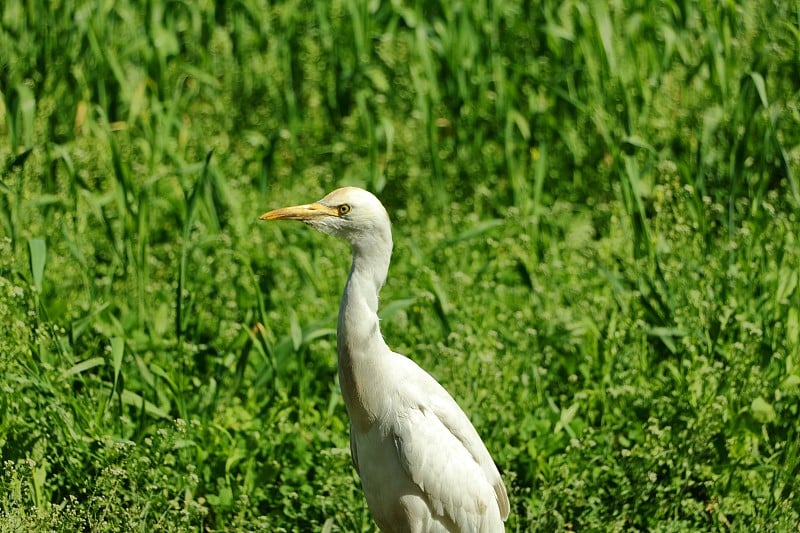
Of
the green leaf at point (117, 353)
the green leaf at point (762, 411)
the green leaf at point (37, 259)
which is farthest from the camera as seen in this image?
the green leaf at point (762, 411)

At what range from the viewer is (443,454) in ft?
12.6

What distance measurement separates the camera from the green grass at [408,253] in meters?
4.30

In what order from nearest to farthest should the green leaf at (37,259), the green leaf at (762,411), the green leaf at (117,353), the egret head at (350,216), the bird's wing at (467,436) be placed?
the egret head at (350,216) → the bird's wing at (467,436) → the green leaf at (117,353) → the green leaf at (37,259) → the green leaf at (762,411)

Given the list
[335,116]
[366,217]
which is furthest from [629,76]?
[366,217]

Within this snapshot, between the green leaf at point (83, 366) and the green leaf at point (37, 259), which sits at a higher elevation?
the green leaf at point (37, 259)

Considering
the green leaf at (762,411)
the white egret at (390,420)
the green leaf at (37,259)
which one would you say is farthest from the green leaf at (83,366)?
the green leaf at (762,411)

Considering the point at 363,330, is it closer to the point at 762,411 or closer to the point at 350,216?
the point at 350,216

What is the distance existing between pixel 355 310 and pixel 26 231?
222 cm

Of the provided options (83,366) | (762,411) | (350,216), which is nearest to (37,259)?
(83,366)

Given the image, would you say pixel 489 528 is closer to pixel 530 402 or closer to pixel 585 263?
pixel 530 402

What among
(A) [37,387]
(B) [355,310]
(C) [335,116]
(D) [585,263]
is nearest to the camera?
(B) [355,310]

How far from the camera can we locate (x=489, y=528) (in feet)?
12.9

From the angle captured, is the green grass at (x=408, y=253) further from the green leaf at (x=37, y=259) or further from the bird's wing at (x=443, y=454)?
the bird's wing at (x=443, y=454)

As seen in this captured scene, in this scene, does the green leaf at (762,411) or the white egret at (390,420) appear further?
the green leaf at (762,411)
